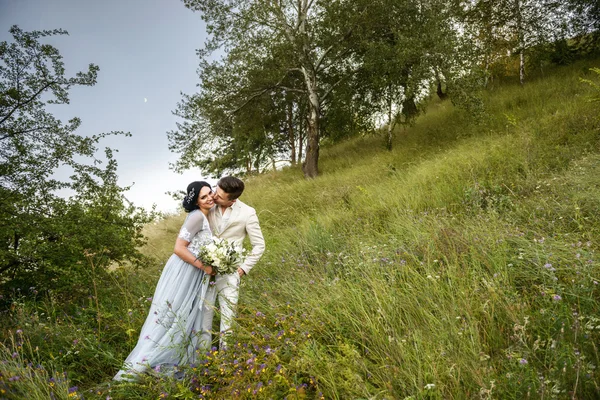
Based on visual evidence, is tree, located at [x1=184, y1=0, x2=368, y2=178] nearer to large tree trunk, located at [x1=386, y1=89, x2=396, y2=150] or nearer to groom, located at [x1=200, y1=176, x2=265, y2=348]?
large tree trunk, located at [x1=386, y1=89, x2=396, y2=150]

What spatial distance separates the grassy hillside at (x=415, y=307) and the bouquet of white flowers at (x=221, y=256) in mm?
561

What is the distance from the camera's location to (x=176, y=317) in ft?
10.5

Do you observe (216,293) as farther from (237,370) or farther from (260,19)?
(260,19)

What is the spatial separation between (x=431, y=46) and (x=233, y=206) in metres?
9.46

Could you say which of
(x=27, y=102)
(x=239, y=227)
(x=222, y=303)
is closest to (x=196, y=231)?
(x=239, y=227)

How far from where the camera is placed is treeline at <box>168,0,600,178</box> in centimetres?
1019

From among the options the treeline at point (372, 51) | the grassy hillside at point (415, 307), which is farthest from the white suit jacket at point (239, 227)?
the treeline at point (372, 51)

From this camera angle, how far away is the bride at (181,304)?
3.11m

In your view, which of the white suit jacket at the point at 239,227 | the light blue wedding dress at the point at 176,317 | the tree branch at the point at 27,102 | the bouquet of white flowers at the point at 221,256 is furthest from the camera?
the tree branch at the point at 27,102

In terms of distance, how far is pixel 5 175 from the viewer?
4926 mm

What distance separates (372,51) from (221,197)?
32.1 feet

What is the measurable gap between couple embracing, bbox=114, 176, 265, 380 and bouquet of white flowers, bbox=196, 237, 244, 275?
0.07 meters

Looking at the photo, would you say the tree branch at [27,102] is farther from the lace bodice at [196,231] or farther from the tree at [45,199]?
the lace bodice at [196,231]

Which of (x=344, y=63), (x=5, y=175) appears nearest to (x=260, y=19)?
(x=344, y=63)
